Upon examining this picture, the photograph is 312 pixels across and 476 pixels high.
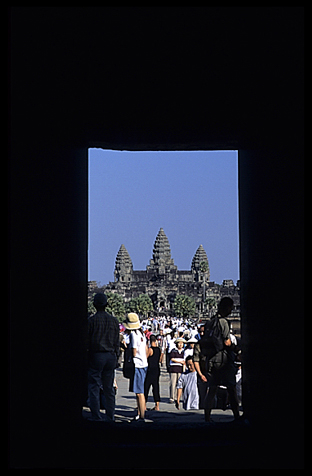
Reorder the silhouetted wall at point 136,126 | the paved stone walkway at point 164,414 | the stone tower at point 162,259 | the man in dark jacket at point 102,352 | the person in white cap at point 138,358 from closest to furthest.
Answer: the silhouetted wall at point 136,126
the man in dark jacket at point 102,352
the paved stone walkway at point 164,414
the person in white cap at point 138,358
the stone tower at point 162,259

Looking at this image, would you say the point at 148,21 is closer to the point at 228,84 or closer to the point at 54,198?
the point at 228,84

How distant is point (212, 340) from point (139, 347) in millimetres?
1835

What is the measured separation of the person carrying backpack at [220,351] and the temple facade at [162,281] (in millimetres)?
171269

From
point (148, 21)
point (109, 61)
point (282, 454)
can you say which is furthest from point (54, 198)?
point (282, 454)

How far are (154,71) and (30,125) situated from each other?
56.1 inches

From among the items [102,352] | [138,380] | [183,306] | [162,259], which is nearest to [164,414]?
[138,380]

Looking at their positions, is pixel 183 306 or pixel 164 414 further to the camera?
pixel 183 306

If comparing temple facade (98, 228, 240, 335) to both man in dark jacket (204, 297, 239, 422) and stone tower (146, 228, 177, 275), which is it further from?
man in dark jacket (204, 297, 239, 422)

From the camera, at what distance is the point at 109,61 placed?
685 cm

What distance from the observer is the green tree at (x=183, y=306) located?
540ft

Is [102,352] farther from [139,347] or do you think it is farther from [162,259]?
[162,259]

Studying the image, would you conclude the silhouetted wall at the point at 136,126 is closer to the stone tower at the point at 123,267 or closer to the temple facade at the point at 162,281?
the temple facade at the point at 162,281

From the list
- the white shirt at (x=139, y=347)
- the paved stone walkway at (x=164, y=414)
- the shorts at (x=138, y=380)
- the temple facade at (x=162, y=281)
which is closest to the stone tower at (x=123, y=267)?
the temple facade at (x=162, y=281)

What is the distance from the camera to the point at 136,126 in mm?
8320
